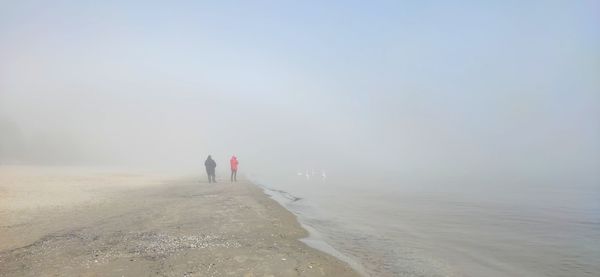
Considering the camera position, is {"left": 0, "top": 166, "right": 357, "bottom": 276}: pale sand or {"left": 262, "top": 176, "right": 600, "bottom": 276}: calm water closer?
{"left": 0, "top": 166, "right": 357, "bottom": 276}: pale sand

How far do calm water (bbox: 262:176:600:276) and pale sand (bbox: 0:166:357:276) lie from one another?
7.62 ft

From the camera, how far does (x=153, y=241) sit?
14609 millimetres

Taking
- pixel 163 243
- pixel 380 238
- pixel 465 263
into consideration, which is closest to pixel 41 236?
pixel 163 243

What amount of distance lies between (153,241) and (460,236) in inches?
571

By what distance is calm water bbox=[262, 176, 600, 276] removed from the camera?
15141 millimetres

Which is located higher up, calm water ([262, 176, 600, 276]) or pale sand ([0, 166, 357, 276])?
A: pale sand ([0, 166, 357, 276])

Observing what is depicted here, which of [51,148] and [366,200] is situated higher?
[51,148]

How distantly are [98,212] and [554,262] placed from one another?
66.1 ft

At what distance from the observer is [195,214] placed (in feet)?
68.9

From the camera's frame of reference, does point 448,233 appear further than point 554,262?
Yes

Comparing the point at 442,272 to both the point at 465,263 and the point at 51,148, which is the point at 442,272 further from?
the point at 51,148

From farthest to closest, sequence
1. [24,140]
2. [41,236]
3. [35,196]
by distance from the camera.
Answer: [24,140], [35,196], [41,236]

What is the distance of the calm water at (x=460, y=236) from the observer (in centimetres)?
1514

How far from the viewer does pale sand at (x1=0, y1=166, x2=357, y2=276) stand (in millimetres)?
11594
